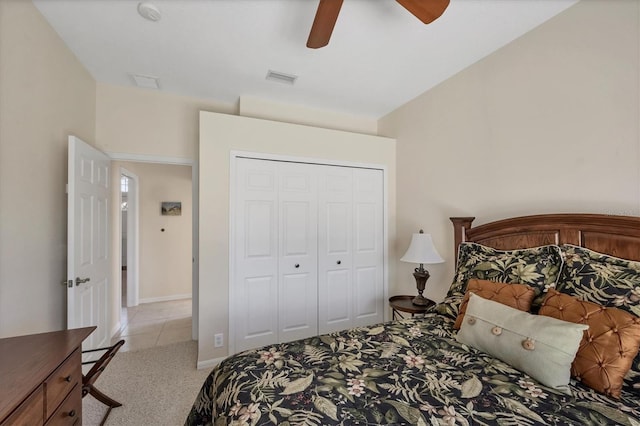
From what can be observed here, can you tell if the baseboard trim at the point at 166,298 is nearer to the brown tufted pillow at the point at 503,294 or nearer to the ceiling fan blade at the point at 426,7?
the brown tufted pillow at the point at 503,294

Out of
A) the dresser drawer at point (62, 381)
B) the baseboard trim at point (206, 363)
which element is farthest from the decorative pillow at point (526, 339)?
the baseboard trim at point (206, 363)

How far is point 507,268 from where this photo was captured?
5.57 feet

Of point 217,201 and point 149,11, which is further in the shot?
point 217,201

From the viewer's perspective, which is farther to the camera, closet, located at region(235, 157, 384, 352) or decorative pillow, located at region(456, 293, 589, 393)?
closet, located at region(235, 157, 384, 352)

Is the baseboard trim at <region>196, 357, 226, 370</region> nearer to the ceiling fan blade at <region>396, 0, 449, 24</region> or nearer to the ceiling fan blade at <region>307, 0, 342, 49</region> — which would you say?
the ceiling fan blade at <region>307, 0, 342, 49</region>

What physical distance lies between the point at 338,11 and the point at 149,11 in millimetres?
1267

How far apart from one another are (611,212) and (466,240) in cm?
91

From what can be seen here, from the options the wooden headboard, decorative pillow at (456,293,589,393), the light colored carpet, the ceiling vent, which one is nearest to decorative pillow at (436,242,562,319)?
the wooden headboard

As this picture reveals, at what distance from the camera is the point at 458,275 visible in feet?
6.57

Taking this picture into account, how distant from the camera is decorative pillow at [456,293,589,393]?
43.3 inches

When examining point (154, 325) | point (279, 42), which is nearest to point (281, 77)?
point (279, 42)

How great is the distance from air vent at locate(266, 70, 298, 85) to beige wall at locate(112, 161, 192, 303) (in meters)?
2.62

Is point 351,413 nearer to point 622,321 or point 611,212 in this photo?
point 622,321

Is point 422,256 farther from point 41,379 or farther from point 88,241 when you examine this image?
point 88,241
